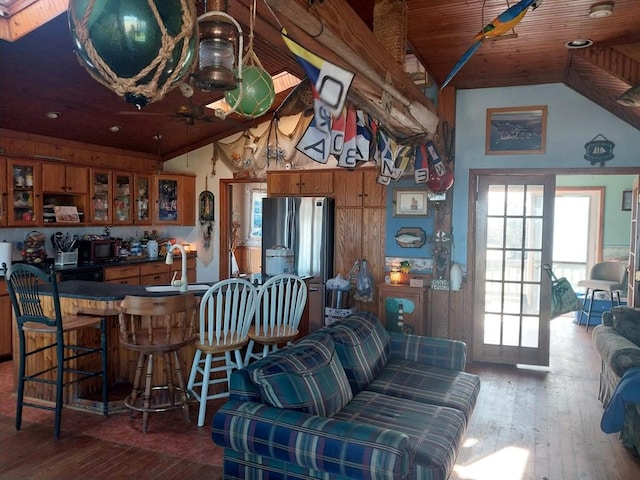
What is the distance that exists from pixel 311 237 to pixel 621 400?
3572mm

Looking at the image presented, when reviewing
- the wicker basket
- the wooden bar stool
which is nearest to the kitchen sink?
the wooden bar stool

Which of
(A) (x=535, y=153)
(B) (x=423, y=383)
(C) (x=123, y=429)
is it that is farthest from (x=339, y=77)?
(A) (x=535, y=153)

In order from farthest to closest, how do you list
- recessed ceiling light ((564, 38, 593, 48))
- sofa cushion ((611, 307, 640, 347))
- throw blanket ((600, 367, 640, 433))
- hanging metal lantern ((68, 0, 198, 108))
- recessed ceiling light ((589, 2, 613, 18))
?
sofa cushion ((611, 307, 640, 347)) < recessed ceiling light ((564, 38, 593, 48)) < recessed ceiling light ((589, 2, 613, 18)) < throw blanket ((600, 367, 640, 433)) < hanging metal lantern ((68, 0, 198, 108))

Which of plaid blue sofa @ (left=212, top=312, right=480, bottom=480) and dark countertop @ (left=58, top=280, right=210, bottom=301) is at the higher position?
dark countertop @ (left=58, top=280, right=210, bottom=301)

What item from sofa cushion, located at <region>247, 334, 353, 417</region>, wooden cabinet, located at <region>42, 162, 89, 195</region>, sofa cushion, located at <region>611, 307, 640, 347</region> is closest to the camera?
sofa cushion, located at <region>247, 334, 353, 417</region>

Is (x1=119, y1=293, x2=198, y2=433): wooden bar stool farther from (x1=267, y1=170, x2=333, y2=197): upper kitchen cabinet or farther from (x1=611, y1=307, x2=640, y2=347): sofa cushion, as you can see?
(x1=611, y1=307, x2=640, y2=347): sofa cushion

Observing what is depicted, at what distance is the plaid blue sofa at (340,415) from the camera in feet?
6.40

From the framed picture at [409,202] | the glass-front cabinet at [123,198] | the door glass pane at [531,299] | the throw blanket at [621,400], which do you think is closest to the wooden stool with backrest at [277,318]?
the framed picture at [409,202]

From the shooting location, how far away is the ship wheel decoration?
15.0 feet

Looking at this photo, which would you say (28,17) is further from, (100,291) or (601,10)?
(601,10)

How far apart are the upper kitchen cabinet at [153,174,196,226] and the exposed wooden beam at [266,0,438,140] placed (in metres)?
3.98

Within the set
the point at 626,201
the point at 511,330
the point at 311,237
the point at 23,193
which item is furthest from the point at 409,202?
the point at 626,201

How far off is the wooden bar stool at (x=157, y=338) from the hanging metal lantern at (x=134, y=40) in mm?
2192

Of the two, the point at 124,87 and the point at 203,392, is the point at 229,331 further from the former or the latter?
the point at 124,87
